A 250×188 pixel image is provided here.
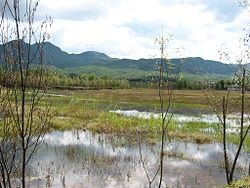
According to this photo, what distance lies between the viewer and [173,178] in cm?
1838

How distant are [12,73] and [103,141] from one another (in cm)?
2197

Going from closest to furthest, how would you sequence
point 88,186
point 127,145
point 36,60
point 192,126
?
point 36,60, point 88,186, point 127,145, point 192,126

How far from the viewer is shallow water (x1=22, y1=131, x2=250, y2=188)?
17391 millimetres

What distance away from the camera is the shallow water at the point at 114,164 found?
17.4 metres

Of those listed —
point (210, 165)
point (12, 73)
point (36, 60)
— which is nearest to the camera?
point (12, 73)

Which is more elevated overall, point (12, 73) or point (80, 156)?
point (12, 73)

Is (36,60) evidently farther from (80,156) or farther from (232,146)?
(232,146)

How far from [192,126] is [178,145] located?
296 inches

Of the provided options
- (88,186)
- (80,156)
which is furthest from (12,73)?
(80,156)

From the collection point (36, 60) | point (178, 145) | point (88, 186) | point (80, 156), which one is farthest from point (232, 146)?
point (36, 60)

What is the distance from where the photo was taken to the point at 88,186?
1658cm

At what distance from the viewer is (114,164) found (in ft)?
67.0

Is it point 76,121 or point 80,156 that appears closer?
point 80,156

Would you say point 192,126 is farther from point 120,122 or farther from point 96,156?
point 96,156
